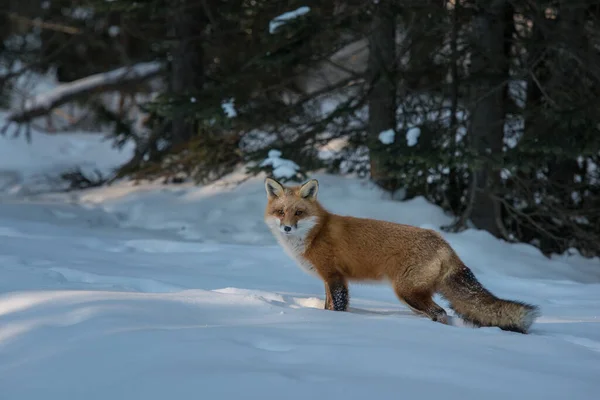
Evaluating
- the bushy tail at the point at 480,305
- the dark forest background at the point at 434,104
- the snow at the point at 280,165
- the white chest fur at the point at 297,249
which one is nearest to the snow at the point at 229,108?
the dark forest background at the point at 434,104

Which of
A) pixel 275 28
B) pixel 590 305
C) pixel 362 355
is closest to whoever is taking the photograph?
pixel 362 355

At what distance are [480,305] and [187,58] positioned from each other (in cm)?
964

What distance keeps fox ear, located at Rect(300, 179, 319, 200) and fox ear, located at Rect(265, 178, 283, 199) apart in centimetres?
19

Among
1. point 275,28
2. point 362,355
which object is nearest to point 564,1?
point 275,28

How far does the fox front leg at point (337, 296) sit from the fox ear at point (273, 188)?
2.75 ft

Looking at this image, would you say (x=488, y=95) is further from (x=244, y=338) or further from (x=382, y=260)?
(x=244, y=338)

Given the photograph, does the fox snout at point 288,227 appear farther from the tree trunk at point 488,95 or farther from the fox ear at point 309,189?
the tree trunk at point 488,95

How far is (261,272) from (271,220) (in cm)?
212

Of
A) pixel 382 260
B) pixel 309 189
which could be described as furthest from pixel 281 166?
pixel 382 260

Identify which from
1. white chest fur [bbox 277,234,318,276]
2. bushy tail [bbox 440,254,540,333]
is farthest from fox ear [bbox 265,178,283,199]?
bushy tail [bbox 440,254,540,333]

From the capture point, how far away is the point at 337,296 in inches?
202

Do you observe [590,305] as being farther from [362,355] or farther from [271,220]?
[362,355]

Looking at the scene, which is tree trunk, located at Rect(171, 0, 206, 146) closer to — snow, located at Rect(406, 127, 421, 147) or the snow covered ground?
snow, located at Rect(406, 127, 421, 147)

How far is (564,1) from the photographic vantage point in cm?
830
